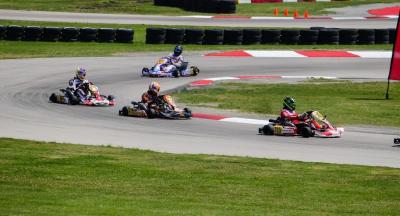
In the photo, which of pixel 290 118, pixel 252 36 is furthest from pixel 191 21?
pixel 290 118

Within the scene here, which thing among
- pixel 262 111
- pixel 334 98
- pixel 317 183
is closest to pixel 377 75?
pixel 334 98

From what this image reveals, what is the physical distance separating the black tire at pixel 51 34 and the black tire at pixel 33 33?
0.63ft

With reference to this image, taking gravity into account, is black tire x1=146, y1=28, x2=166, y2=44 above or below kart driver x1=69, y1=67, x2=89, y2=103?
below

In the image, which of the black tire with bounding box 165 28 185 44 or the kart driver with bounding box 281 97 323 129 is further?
the black tire with bounding box 165 28 185 44

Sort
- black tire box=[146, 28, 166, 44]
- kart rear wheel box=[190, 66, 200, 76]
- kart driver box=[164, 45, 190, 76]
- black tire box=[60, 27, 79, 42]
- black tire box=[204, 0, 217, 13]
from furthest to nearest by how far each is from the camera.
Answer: black tire box=[204, 0, 217, 13] → black tire box=[60, 27, 79, 42] → black tire box=[146, 28, 166, 44] → kart rear wheel box=[190, 66, 200, 76] → kart driver box=[164, 45, 190, 76]


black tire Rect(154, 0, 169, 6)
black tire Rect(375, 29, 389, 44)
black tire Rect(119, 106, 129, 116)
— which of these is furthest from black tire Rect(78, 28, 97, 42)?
black tire Rect(119, 106, 129, 116)

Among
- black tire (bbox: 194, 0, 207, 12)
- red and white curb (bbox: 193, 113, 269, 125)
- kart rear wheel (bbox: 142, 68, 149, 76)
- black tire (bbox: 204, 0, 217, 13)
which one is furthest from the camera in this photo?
black tire (bbox: 194, 0, 207, 12)

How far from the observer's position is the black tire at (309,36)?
47.9m

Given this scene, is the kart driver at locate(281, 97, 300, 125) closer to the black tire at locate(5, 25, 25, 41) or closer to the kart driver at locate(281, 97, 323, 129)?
the kart driver at locate(281, 97, 323, 129)

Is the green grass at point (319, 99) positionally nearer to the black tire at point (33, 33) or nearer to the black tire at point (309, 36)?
the black tire at point (309, 36)

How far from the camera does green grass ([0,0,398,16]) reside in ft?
205

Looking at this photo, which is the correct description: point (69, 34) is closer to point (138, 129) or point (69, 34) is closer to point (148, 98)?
point (148, 98)

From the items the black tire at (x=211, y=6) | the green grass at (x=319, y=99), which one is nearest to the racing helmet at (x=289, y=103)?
the green grass at (x=319, y=99)

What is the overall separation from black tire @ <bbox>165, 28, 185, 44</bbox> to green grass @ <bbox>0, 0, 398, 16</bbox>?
13.7 metres
